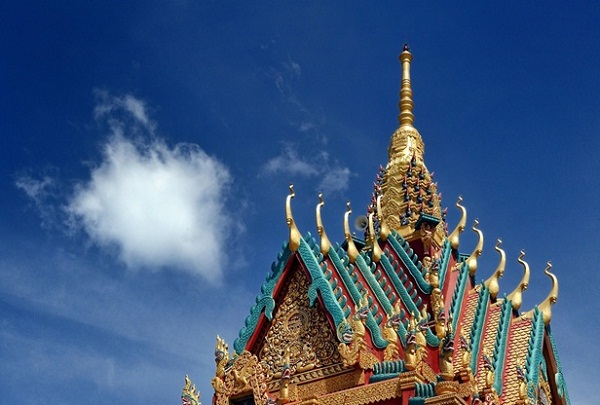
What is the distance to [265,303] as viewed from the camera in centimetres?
1828

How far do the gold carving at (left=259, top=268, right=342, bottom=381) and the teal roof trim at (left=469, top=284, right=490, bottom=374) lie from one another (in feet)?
8.36

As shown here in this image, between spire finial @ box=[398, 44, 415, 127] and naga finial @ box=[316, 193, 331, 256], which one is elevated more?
spire finial @ box=[398, 44, 415, 127]

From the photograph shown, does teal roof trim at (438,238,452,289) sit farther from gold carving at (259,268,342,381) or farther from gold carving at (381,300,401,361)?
gold carving at (259,268,342,381)

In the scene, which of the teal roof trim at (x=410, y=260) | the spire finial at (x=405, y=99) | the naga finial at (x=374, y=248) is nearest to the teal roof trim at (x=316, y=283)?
the naga finial at (x=374, y=248)

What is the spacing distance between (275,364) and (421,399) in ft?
11.2

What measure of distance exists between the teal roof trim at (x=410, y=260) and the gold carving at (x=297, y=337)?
2066 mm

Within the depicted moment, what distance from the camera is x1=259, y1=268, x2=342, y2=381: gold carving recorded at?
17219mm

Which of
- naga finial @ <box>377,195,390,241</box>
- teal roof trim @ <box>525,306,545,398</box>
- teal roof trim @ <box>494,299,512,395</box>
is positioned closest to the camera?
teal roof trim @ <box>494,299,512,395</box>

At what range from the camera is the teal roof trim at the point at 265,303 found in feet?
59.4

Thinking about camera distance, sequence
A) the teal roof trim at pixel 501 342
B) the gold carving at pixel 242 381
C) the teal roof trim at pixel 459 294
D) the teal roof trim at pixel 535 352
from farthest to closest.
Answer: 1. the teal roof trim at pixel 459 294
2. the teal roof trim at pixel 535 352
3. the teal roof trim at pixel 501 342
4. the gold carving at pixel 242 381

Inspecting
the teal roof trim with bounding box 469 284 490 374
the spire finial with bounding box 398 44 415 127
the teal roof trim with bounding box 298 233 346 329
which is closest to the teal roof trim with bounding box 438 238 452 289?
the teal roof trim with bounding box 469 284 490 374

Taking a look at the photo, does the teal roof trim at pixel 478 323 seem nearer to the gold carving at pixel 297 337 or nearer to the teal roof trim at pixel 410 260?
the teal roof trim at pixel 410 260

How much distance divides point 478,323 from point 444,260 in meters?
1.43

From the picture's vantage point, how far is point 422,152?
23.7m
